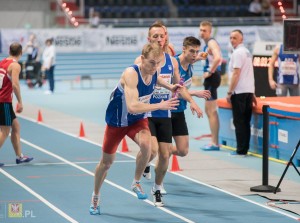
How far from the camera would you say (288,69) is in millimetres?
15531

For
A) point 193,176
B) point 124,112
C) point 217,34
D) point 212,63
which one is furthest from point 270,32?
point 124,112

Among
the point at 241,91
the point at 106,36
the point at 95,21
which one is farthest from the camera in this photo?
the point at 95,21

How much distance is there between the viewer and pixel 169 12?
38.1 m

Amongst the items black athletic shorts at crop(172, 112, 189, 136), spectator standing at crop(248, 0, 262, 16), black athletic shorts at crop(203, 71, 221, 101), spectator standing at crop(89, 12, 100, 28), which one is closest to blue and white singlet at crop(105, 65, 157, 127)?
black athletic shorts at crop(172, 112, 189, 136)

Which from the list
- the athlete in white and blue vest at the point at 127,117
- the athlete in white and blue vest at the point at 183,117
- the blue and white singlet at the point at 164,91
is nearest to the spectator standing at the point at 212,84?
the athlete in white and blue vest at the point at 183,117

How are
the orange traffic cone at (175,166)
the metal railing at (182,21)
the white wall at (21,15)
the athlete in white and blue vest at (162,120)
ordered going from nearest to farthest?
1. the athlete in white and blue vest at (162,120)
2. the orange traffic cone at (175,166)
3. the white wall at (21,15)
4. the metal railing at (182,21)

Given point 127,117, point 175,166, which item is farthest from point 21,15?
point 127,117

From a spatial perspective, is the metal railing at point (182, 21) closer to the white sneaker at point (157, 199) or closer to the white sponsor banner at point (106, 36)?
the white sponsor banner at point (106, 36)

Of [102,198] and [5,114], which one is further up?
[5,114]

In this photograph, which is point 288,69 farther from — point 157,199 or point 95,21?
point 95,21

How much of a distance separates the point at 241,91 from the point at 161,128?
3.94 metres

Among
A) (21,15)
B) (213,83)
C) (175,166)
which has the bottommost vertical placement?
(175,166)

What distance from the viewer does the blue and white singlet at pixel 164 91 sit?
397 inches

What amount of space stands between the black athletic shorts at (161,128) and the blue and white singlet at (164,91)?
0.06 meters
